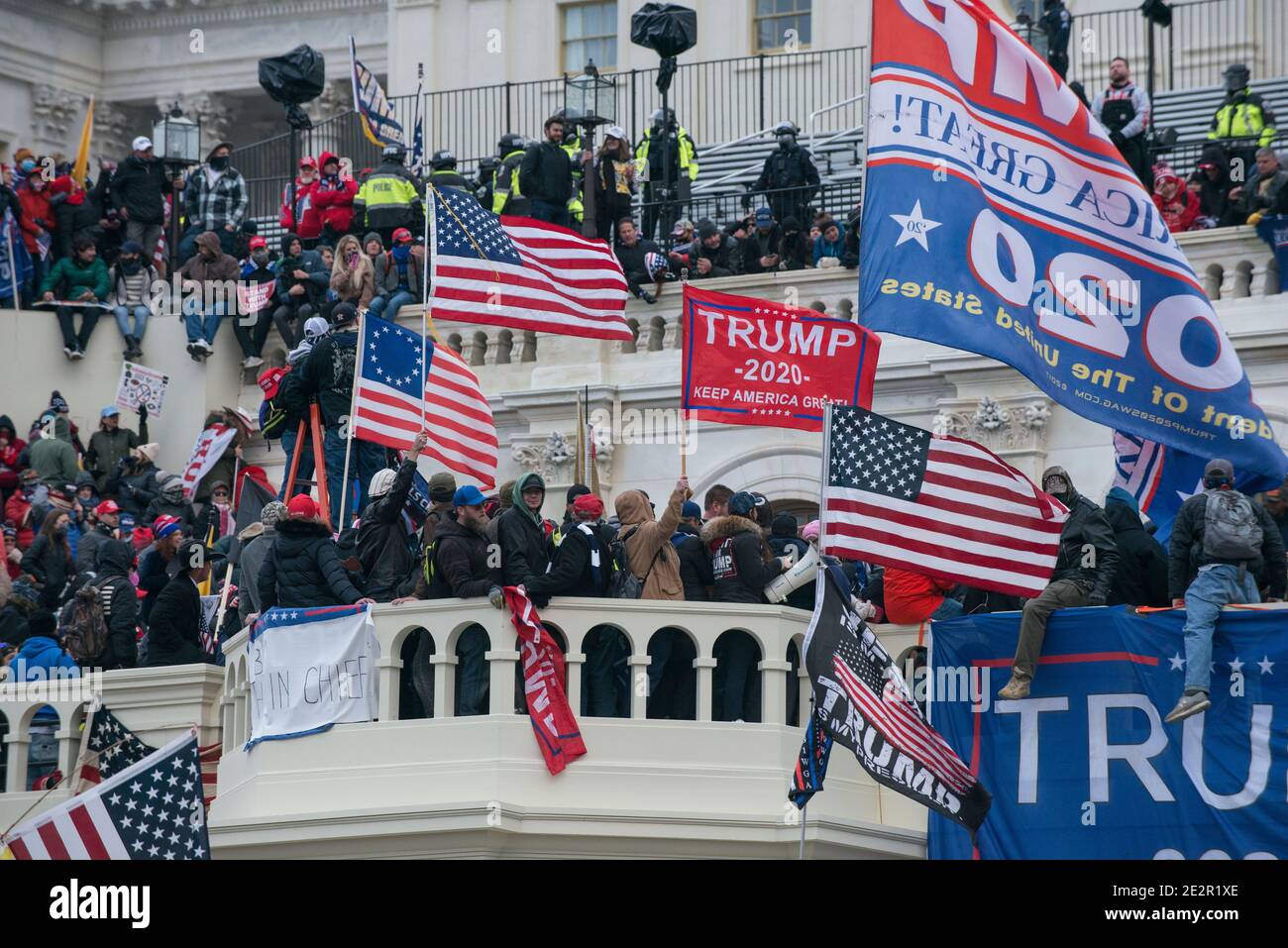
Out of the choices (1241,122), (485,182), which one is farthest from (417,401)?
(1241,122)

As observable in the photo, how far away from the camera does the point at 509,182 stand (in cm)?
3200

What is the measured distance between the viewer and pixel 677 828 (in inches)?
779

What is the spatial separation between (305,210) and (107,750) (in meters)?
11.0

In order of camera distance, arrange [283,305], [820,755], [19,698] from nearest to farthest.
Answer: [820,755] < [19,698] < [283,305]

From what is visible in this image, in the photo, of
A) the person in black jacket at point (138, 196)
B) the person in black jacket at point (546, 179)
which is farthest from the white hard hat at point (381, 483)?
the person in black jacket at point (138, 196)

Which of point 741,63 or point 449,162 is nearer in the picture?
point 449,162

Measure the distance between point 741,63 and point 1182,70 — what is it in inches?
254

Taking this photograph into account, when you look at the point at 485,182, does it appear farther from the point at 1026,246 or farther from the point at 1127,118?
the point at 1026,246

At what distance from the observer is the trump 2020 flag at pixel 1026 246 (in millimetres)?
20344

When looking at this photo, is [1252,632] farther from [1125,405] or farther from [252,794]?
[252,794]

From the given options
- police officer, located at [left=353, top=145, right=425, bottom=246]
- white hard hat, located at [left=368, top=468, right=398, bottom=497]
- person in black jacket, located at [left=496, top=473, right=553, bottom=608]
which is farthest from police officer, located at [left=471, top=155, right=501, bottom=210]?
person in black jacket, located at [left=496, top=473, right=553, bottom=608]

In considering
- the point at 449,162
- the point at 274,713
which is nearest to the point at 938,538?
the point at 274,713

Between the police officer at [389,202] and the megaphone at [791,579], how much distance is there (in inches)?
480

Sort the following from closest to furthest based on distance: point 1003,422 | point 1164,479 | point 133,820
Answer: point 133,820 → point 1164,479 → point 1003,422
